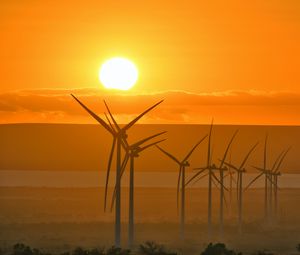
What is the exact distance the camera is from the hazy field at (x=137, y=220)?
266ft

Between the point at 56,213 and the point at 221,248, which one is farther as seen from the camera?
the point at 56,213

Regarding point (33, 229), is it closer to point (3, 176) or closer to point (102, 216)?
point (102, 216)

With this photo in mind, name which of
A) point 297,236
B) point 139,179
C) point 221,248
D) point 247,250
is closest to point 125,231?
point 297,236

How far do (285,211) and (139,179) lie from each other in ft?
217

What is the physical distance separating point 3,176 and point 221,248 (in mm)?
122354

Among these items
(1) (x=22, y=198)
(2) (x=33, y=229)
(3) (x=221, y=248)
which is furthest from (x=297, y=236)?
(1) (x=22, y=198)

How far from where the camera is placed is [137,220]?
103188 millimetres

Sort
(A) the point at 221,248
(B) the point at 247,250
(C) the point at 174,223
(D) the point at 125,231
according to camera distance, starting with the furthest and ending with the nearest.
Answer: (C) the point at 174,223 < (D) the point at 125,231 < (B) the point at 247,250 < (A) the point at 221,248

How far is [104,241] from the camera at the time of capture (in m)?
80.8

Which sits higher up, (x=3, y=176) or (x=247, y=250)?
(x=3, y=176)

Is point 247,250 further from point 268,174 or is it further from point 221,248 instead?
point 268,174

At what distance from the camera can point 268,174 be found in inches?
3912

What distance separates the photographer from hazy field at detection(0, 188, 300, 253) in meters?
81.2

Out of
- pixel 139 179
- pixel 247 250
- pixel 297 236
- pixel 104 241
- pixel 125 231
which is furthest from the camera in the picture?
pixel 139 179
